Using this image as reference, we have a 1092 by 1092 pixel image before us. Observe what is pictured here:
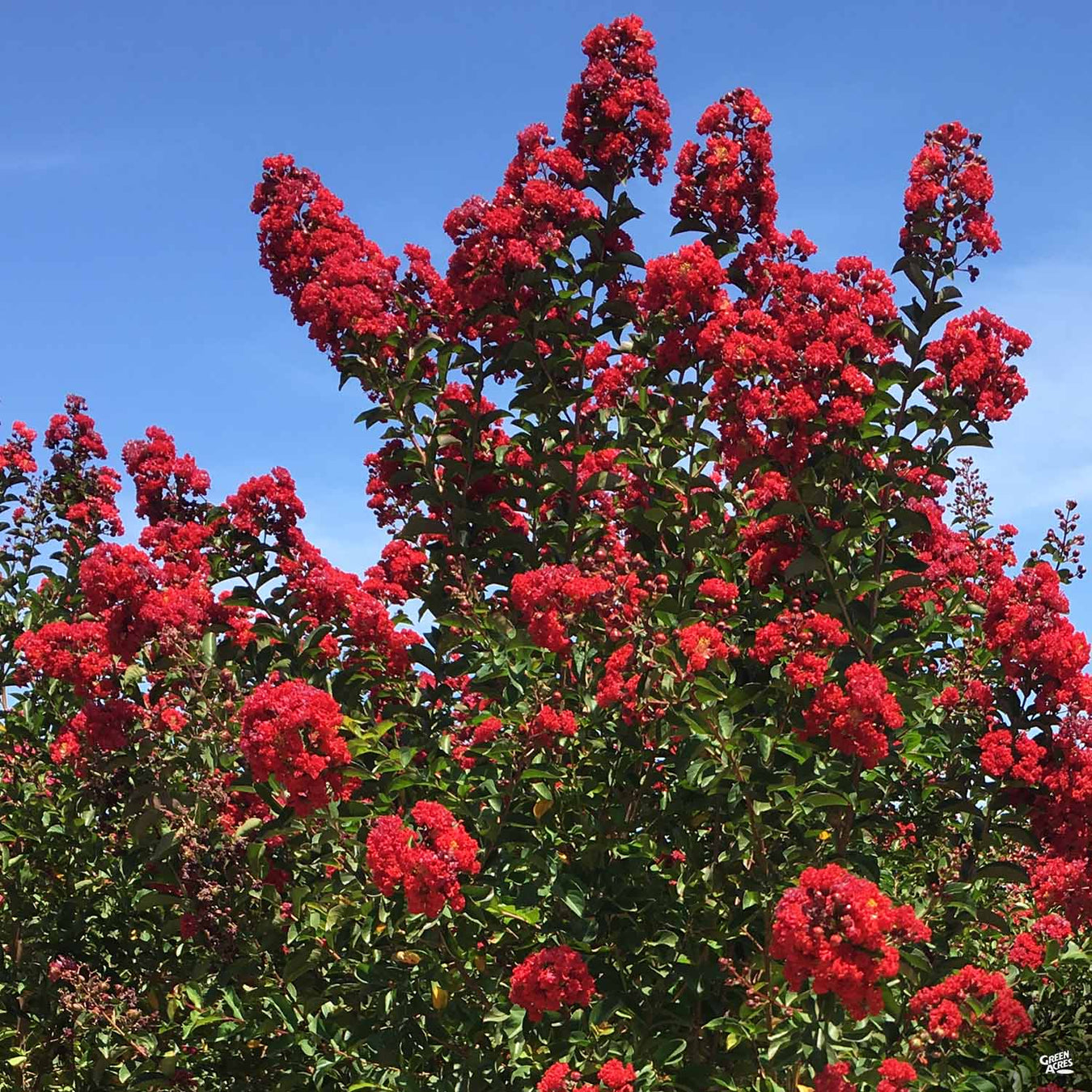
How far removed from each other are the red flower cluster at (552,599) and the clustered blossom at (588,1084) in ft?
5.53

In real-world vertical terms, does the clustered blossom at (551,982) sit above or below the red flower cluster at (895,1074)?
above

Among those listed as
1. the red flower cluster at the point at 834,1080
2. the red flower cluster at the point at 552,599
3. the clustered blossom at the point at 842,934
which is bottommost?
the red flower cluster at the point at 834,1080

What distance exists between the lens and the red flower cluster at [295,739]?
5.29 m

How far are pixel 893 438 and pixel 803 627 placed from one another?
1217 mm

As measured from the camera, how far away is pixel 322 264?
810 centimetres

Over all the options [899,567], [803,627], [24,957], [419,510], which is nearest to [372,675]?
[419,510]

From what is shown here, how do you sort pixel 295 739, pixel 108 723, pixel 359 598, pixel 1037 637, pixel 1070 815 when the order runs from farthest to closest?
pixel 359 598 < pixel 108 723 < pixel 1037 637 < pixel 1070 815 < pixel 295 739

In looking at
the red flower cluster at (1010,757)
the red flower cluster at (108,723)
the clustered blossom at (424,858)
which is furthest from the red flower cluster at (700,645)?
the red flower cluster at (108,723)

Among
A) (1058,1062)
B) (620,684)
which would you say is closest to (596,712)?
(620,684)

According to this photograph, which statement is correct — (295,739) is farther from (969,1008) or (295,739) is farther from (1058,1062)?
(1058,1062)

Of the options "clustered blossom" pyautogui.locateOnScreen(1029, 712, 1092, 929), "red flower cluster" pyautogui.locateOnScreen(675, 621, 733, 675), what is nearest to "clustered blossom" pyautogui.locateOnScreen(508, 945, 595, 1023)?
"red flower cluster" pyautogui.locateOnScreen(675, 621, 733, 675)

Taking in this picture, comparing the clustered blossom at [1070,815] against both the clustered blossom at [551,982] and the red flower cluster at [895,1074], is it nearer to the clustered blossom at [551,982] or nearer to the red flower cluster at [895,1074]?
the red flower cluster at [895,1074]

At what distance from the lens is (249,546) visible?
793 cm

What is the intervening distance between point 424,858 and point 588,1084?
105 centimetres
